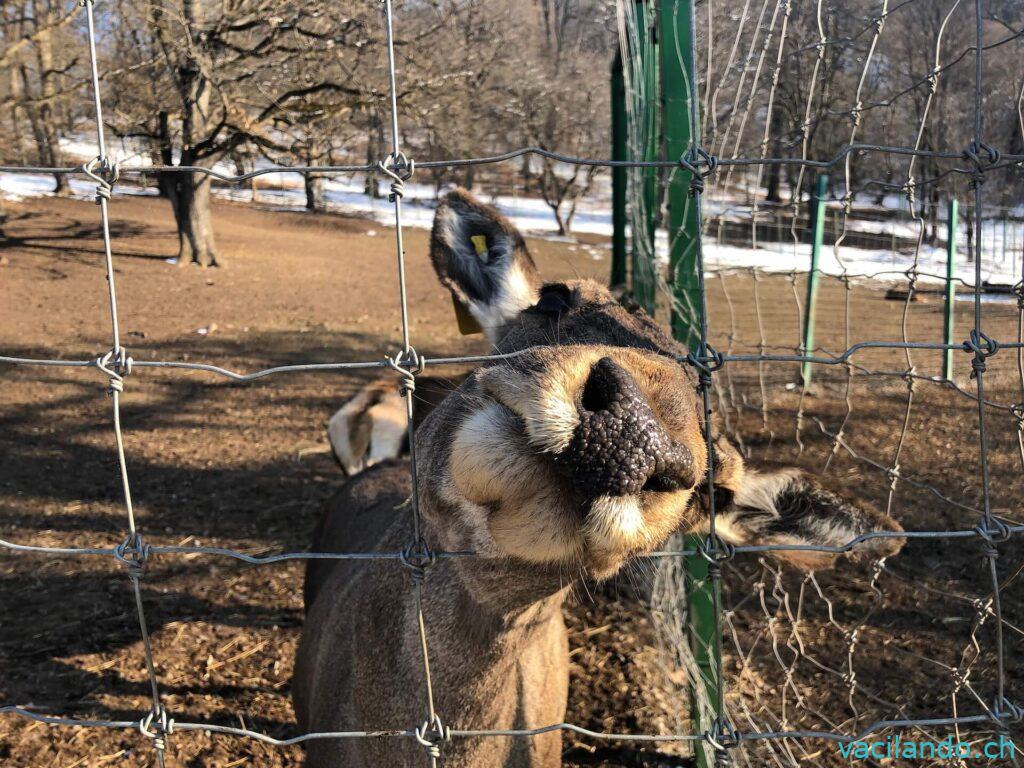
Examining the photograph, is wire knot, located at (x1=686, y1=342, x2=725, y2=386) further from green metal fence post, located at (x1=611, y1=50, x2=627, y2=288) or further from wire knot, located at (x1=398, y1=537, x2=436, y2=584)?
green metal fence post, located at (x1=611, y1=50, x2=627, y2=288)

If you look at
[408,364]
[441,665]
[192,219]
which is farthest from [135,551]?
[192,219]

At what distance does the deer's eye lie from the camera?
113 inches

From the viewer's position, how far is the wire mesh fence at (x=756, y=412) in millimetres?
1947

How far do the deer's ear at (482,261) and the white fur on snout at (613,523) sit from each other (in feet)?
6.17

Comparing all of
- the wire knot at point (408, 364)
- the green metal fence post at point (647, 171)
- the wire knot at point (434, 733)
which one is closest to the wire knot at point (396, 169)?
the wire knot at point (408, 364)

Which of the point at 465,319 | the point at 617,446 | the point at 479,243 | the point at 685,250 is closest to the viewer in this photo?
the point at 617,446

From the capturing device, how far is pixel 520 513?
68.9 inches

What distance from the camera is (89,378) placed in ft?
34.6

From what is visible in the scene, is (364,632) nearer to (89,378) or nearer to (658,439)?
(658,439)

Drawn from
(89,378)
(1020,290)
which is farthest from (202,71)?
(1020,290)

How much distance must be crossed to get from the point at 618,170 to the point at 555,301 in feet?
20.0

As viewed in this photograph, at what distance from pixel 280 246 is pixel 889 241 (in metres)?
19.4

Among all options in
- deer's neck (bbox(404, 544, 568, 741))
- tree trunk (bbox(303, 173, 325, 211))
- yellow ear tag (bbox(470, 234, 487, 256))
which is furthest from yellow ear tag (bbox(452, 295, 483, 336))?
tree trunk (bbox(303, 173, 325, 211))

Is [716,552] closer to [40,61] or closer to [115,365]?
[115,365]
